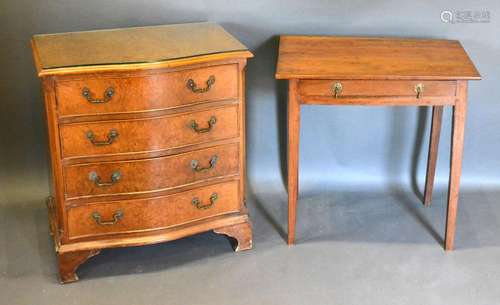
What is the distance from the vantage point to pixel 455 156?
9.54 feet

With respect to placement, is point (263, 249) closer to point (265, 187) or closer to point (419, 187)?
point (265, 187)

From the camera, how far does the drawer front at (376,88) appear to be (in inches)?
110

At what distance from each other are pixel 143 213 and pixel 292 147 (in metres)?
0.60

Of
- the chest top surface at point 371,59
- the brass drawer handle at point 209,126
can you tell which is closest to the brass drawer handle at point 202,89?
the brass drawer handle at point 209,126

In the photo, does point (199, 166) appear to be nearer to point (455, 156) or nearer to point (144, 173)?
point (144, 173)

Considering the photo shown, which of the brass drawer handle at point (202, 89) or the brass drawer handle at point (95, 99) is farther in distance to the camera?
the brass drawer handle at point (202, 89)

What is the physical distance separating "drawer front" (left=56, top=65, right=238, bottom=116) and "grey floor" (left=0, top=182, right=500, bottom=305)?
637mm

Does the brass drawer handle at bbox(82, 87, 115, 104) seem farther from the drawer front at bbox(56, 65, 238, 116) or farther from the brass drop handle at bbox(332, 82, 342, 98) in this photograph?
the brass drop handle at bbox(332, 82, 342, 98)

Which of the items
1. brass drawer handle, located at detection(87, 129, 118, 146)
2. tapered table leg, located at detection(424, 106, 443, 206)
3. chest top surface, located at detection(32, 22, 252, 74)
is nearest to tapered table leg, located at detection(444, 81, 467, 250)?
tapered table leg, located at detection(424, 106, 443, 206)

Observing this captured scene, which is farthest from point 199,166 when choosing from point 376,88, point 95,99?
point 376,88

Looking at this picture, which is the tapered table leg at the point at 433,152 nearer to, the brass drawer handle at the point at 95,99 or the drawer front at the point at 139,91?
the drawer front at the point at 139,91

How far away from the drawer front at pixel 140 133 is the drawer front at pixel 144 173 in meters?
0.05

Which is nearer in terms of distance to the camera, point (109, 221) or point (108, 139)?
point (108, 139)

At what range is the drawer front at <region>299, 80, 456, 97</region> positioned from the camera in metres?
2.79
